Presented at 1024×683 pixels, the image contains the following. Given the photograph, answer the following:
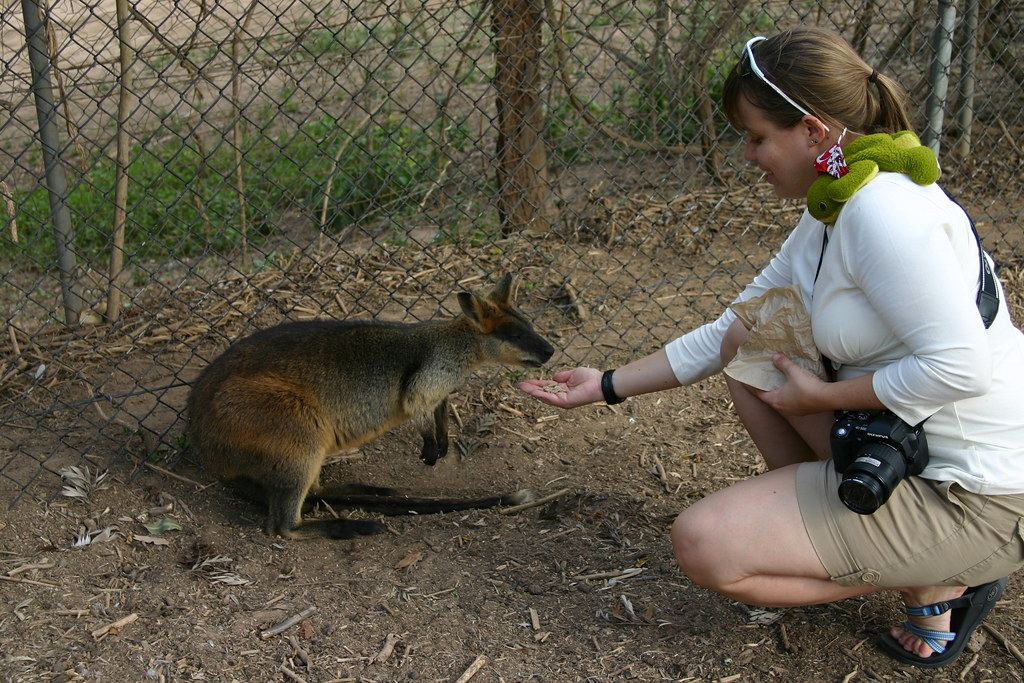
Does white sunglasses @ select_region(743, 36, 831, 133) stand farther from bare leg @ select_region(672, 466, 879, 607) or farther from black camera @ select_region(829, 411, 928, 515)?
bare leg @ select_region(672, 466, 879, 607)

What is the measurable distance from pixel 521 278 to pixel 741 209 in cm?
175

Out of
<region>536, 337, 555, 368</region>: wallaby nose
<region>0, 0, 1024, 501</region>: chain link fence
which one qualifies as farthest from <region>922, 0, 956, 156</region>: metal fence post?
<region>536, 337, 555, 368</region>: wallaby nose

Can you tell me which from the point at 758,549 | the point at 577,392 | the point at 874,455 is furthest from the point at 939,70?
the point at 758,549

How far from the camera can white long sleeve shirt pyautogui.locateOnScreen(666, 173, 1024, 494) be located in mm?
2197

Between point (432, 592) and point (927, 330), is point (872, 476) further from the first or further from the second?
point (432, 592)

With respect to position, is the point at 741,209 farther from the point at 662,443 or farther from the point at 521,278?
the point at 662,443

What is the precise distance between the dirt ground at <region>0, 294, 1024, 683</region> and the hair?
5.17 ft

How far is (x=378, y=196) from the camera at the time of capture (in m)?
4.47

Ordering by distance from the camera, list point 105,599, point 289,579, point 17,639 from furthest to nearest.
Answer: point 289,579
point 105,599
point 17,639

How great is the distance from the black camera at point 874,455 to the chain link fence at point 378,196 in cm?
234

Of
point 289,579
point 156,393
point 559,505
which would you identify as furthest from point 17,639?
point 559,505

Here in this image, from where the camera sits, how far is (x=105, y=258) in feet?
21.9

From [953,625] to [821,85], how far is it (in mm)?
1627

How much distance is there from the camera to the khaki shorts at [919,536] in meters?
2.43
